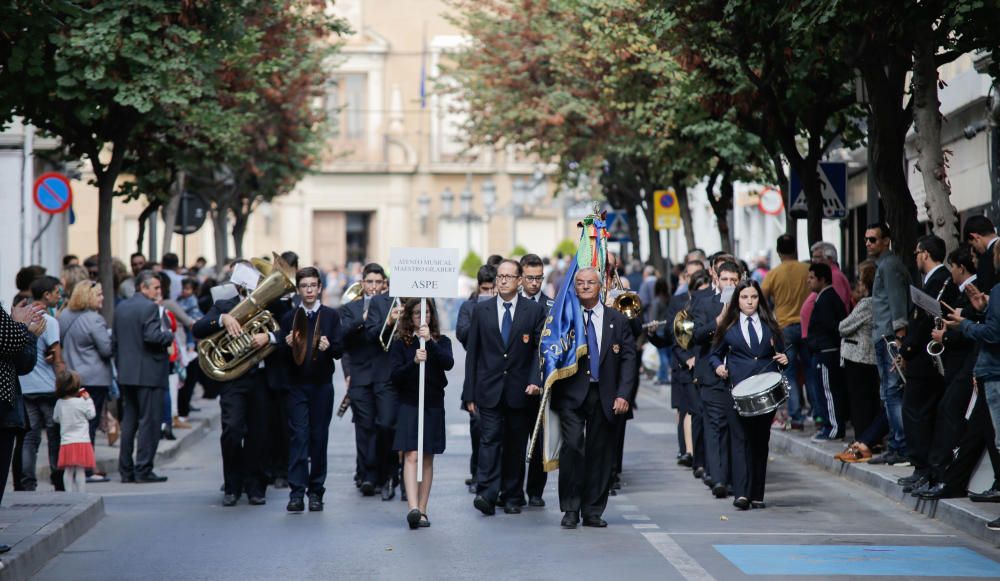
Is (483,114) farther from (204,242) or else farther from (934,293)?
(204,242)

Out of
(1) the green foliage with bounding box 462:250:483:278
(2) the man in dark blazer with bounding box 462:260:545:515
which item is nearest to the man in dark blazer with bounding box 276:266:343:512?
(2) the man in dark blazer with bounding box 462:260:545:515

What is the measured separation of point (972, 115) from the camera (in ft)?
85.3

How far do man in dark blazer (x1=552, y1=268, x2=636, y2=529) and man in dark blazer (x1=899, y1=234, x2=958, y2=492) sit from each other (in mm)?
2443

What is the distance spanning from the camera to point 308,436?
14344mm

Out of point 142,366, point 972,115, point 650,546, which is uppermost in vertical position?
point 972,115

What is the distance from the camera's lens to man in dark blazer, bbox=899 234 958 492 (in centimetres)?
1407

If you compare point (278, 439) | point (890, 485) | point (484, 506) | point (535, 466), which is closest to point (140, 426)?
point (278, 439)

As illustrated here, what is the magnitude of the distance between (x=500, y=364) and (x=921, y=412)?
3.43 metres

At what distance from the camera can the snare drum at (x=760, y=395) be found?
1387cm

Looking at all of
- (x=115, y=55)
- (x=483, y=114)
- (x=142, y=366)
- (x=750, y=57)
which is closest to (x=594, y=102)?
(x=483, y=114)

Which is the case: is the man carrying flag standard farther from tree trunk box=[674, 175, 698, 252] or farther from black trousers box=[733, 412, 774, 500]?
tree trunk box=[674, 175, 698, 252]

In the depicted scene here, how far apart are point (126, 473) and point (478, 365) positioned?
4.41 m

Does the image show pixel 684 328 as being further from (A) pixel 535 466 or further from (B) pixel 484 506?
Result: (B) pixel 484 506

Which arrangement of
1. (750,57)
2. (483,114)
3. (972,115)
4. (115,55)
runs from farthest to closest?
(483,114) → (972,115) → (750,57) → (115,55)
